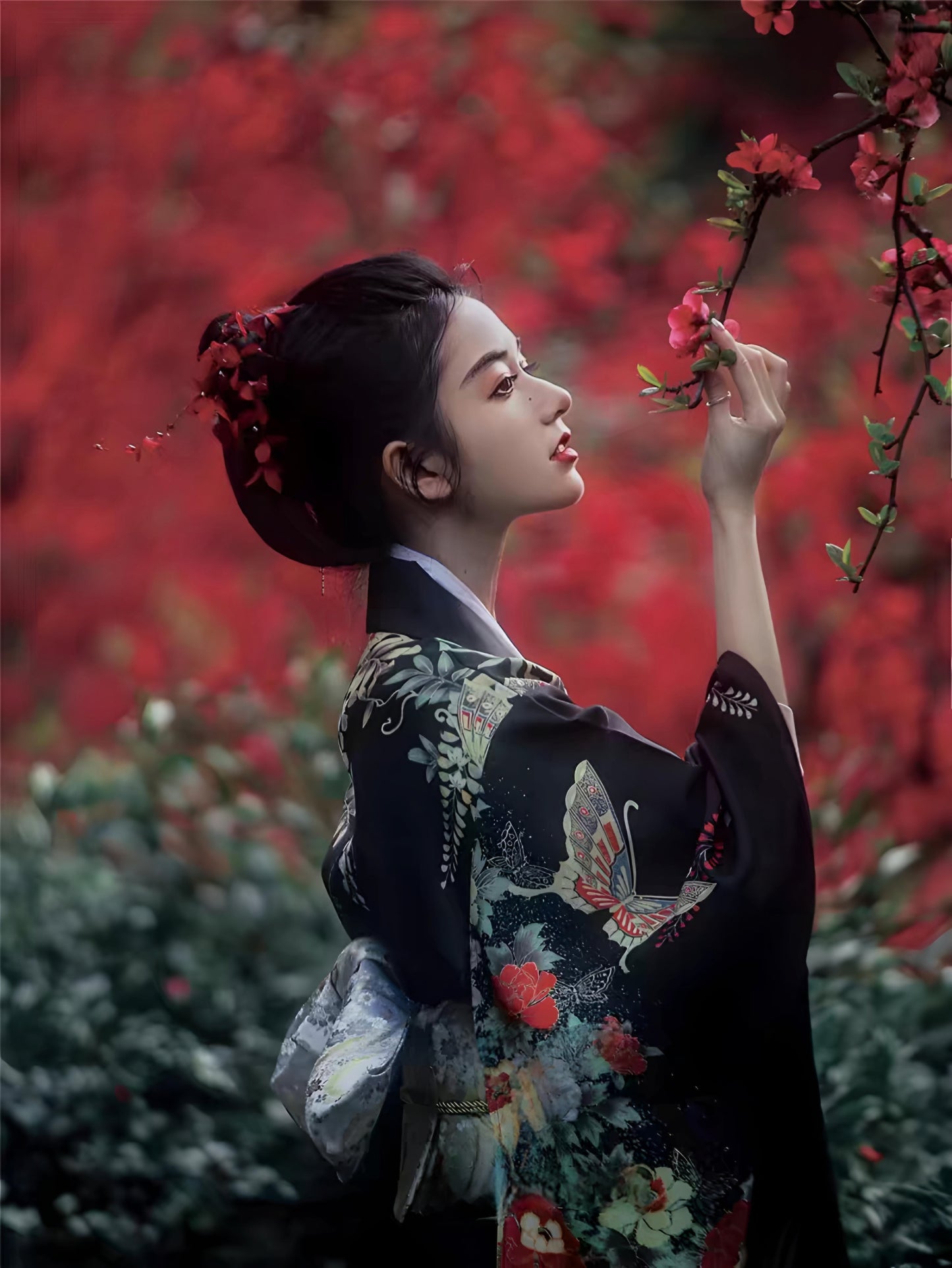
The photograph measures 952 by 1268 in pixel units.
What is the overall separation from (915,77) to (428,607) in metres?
0.56

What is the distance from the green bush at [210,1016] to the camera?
6.31 ft

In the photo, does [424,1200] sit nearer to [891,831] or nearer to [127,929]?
[127,929]

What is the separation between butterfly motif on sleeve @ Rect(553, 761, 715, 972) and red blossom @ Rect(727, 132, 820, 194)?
1.62 feet

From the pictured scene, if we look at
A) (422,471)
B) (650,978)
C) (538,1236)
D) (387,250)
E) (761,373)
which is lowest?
(538,1236)

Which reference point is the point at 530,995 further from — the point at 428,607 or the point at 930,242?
the point at 930,242

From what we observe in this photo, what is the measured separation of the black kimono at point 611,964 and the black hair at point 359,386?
210 millimetres

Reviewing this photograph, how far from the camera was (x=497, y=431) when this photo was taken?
1.20 metres

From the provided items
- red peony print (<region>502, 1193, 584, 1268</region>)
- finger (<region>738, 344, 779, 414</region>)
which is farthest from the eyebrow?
red peony print (<region>502, 1193, 584, 1268</region>)

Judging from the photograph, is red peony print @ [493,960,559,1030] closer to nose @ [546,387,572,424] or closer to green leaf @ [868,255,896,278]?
nose @ [546,387,572,424]

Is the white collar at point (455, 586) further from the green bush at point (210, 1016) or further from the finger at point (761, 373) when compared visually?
the green bush at point (210, 1016)

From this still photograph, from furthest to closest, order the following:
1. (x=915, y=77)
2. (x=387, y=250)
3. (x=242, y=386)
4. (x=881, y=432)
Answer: (x=387, y=250), (x=242, y=386), (x=881, y=432), (x=915, y=77)

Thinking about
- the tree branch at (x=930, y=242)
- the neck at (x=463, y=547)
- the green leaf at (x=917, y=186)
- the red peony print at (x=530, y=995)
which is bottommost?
the red peony print at (x=530, y=995)

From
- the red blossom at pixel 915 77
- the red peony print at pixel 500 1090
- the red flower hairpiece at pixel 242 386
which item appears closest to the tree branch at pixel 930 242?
the red blossom at pixel 915 77

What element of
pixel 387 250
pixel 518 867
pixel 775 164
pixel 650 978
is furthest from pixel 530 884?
pixel 387 250
